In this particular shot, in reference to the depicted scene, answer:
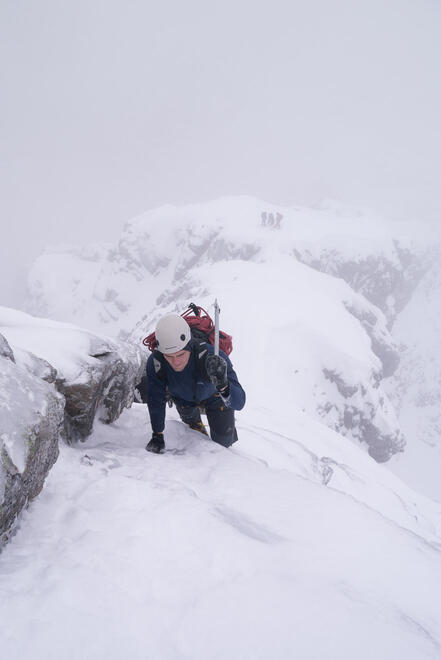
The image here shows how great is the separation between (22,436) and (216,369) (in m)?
2.34

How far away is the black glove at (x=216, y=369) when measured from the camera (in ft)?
14.8

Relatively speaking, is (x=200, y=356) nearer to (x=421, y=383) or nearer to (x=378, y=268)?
(x=421, y=383)

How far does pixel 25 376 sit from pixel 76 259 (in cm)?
19155

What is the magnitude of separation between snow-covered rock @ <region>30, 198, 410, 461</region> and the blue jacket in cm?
2274

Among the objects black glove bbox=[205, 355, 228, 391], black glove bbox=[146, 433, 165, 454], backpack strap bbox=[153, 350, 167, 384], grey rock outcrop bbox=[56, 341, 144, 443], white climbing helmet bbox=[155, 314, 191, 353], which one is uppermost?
white climbing helmet bbox=[155, 314, 191, 353]

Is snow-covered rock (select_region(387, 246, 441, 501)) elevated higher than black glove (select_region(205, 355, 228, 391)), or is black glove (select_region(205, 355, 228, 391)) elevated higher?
black glove (select_region(205, 355, 228, 391))

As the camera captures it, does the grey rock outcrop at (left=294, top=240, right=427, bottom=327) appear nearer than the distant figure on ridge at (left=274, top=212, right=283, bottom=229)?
Yes

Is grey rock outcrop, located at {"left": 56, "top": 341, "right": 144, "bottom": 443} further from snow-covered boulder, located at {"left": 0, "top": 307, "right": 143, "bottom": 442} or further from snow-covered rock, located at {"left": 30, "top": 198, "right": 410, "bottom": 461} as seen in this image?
snow-covered rock, located at {"left": 30, "top": 198, "right": 410, "bottom": 461}

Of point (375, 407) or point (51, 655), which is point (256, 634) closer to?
point (51, 655)

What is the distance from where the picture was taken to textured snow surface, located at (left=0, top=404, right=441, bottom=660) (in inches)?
76.9

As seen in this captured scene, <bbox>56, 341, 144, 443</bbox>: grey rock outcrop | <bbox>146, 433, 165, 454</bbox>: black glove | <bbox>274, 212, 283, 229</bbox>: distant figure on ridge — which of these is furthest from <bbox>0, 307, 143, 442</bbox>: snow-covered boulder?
<bbox>274, 212, 283, 229</bbox>: distant figure on ridge

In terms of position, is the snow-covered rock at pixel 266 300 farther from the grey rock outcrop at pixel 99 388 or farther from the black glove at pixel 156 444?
the black glove at pixel 156 444

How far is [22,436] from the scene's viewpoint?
9.57ft

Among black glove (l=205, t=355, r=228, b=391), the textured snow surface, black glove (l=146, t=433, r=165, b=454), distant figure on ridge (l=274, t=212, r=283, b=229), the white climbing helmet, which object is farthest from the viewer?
distant figure on ridge (l=274, t=212, r=283, b=229)
